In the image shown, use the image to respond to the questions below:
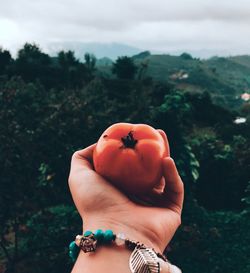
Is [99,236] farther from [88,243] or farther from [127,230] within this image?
[127,230]

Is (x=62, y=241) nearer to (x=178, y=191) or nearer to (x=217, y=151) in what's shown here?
(x=217, y=151)

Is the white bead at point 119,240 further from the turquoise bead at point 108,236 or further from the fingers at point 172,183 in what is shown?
the fingers at point 172,183

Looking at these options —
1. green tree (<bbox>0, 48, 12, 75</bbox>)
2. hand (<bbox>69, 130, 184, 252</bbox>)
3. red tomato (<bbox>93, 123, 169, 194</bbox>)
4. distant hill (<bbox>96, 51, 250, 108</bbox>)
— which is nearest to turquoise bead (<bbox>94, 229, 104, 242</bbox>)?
hand (<bbox>69, 130, 184, 252</bbox>)

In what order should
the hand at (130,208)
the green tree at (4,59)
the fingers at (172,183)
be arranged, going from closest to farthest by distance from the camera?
the hand at (130,208)
the fingers at (172,183)
the green tree at (4,59)

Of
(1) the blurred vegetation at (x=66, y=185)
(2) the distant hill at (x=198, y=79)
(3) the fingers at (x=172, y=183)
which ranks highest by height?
(3) the fingers at (x=172, y=183)

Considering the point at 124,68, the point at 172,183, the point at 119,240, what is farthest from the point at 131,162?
the point at 124,68

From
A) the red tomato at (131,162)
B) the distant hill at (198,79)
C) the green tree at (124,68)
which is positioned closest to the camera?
the red tomato at (131,162)

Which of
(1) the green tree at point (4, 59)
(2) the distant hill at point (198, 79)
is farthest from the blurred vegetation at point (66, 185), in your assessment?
(2) the distant hill at point (198, 79)

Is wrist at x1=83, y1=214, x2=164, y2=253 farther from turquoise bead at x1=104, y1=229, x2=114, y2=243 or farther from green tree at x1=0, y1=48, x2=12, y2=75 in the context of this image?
green tree at x1=0, y1=48, x2=12, y2=75
